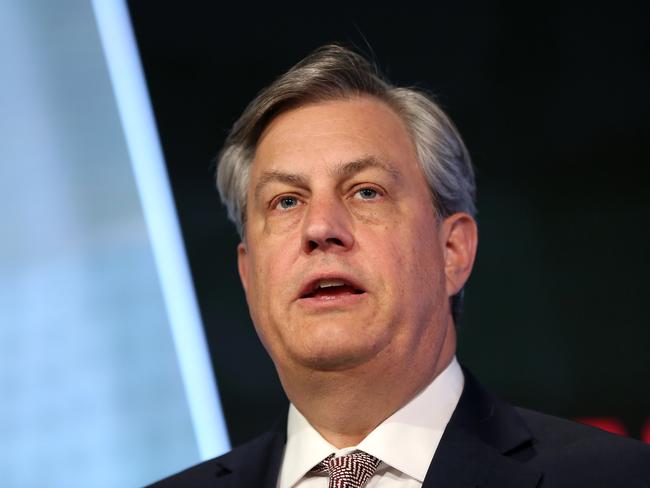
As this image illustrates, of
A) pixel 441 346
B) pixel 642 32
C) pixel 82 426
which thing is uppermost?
pixel 642 32

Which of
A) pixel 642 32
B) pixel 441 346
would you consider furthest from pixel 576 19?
pixel 441 346

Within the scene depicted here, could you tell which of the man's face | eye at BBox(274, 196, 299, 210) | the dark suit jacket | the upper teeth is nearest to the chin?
the man's face

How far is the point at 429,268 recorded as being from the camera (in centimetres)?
204

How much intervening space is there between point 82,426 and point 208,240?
699mm

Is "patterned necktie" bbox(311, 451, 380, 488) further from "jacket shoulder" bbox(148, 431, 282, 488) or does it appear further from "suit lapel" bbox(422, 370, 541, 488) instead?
"jacket shoulder" bbox(148, 431, 282, 488)

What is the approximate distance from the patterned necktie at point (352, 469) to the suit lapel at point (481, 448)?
0.12m

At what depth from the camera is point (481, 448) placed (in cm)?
190

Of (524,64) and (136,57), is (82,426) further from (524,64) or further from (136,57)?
(524,64)

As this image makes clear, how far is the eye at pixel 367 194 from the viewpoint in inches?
80.1

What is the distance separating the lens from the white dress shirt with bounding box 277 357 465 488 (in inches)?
75.3

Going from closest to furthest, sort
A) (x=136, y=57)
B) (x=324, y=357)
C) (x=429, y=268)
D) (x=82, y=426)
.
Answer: (x=324, y=357) < (x=429, y=268) < (x=82, y=426) < (x=136, y=57)

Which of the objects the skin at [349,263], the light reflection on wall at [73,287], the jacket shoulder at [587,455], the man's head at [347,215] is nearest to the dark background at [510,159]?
the light reflection on wall at [73,287]

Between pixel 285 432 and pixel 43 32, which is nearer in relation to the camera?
pixel 285 432

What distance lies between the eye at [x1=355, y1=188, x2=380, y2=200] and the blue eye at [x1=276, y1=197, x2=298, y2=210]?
0.47ft
